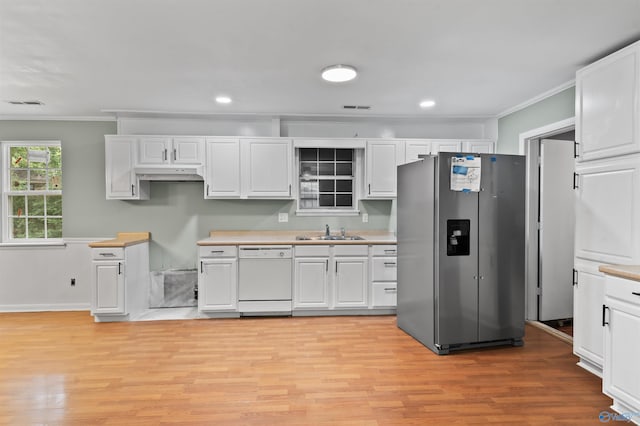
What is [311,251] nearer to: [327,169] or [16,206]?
[327,169]

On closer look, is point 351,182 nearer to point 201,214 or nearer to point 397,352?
point 201,214

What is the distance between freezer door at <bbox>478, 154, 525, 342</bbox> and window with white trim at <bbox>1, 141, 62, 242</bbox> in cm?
518

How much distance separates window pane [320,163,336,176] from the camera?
4781mm

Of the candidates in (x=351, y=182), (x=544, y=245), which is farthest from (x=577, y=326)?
(x=351, y=182)

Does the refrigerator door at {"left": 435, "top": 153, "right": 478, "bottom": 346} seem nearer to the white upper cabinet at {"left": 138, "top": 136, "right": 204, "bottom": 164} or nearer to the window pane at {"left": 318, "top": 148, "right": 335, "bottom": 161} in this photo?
the window pane at {"left": 318, "top": 148, "right": 335, "bottom": 161}

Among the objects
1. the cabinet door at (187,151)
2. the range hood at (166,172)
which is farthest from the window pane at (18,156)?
the cabinet door at (187,151)

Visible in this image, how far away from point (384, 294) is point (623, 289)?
240 cm

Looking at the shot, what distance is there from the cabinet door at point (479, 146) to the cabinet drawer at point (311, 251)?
2.28 m

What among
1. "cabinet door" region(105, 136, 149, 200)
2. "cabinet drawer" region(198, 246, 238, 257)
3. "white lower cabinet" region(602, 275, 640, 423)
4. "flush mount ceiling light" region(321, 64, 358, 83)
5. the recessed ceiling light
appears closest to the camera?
"white lower cabinet" region(602, 275, 640, 423)

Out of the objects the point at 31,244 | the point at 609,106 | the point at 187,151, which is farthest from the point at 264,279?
the point at 609,106

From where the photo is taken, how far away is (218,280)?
4.04 meters

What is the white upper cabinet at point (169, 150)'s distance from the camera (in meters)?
4.25

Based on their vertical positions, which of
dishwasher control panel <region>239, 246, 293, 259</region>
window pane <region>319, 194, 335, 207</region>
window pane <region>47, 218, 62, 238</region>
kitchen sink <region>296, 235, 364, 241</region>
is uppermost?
window pane <region>319, 194, 335, 207</region>

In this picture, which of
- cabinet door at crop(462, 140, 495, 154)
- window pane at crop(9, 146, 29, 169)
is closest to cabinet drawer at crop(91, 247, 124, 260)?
window pane at crop(9, 146, 29, 169)
